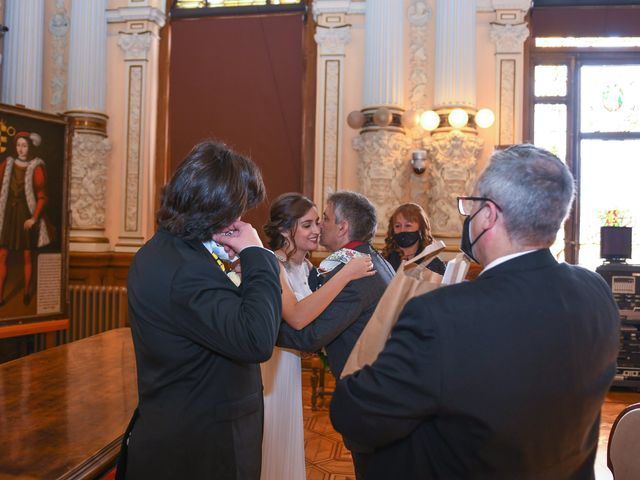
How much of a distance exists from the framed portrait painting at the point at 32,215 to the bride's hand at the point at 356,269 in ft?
14.1

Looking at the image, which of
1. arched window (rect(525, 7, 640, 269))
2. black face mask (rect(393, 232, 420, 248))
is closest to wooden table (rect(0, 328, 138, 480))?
black face mask (rect(393, 232, 420, 248))

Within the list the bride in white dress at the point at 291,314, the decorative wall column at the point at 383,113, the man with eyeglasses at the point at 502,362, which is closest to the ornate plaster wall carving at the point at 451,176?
the decorative wall column at the point at 383,113

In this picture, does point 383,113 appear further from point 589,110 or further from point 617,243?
point 617,243

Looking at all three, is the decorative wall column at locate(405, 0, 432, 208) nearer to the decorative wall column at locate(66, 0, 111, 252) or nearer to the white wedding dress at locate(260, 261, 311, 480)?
the decorative wall column at locate(66, 0, 111, 252)


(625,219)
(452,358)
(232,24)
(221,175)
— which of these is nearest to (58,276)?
A: (232,24)

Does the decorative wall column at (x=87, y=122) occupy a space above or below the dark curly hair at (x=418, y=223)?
above

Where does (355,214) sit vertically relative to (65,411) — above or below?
above

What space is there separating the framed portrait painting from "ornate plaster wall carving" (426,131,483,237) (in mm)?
3835

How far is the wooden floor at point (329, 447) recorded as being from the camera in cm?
382

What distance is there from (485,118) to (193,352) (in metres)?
5.49

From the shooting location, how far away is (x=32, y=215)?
5.69 meters

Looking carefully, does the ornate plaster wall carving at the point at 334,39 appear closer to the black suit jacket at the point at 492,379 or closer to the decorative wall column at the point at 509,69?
the decorative wall column at the point at 509,69

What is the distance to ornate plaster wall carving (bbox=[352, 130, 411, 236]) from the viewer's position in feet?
21.3

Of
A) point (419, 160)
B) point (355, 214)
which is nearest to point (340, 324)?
point (355, 214)
